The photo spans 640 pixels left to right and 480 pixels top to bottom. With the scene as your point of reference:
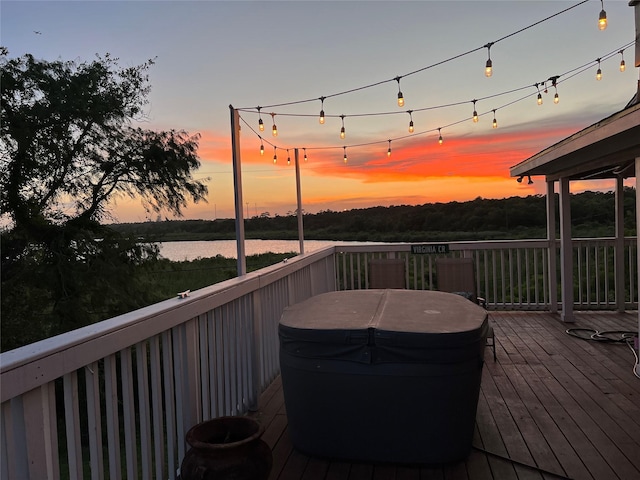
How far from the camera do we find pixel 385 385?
245 centimetres

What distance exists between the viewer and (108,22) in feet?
31.1

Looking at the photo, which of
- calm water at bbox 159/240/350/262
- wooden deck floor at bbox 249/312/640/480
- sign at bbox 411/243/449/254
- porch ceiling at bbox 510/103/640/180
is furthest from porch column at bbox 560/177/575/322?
calm water at bbox 159/240/350/262

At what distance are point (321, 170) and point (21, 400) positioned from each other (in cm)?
958

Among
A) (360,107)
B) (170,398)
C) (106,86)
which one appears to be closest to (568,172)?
(360,107)

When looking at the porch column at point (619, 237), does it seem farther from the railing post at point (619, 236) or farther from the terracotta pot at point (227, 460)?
the terracotta pot at point (227, 460)

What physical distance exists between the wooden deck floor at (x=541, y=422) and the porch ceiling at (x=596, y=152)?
6.04ft

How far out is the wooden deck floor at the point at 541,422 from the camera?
2.50 metres

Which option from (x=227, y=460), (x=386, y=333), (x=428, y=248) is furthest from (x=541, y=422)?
→ (x=428, y=248)

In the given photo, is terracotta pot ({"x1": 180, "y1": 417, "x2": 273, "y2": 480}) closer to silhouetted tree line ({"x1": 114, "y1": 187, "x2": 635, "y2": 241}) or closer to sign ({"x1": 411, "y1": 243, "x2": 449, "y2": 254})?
sign ({"x1": 411, "y1": 243, "x2": 449, "y2": 254})

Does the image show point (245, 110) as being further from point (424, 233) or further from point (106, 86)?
point (424, 233)

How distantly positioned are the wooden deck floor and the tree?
25.8ft

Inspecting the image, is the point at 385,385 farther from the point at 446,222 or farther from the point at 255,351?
the point at 446,222

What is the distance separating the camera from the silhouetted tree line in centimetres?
1043

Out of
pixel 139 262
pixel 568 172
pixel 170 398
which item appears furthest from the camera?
pixel 139 262
